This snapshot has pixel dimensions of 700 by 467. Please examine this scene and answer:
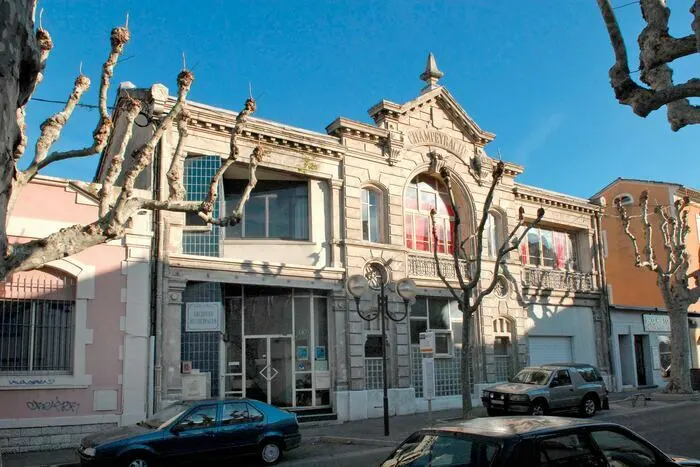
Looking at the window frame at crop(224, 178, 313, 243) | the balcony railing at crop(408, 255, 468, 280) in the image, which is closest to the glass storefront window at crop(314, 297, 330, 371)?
the window frame at crop(224, 178, 313, 243)

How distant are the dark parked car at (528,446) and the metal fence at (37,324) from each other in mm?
11402

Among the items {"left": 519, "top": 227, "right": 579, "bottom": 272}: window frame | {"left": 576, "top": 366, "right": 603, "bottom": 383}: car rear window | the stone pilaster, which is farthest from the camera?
{"left": 519, "top": 227, "right": 579, "bottom": 272}: window frame

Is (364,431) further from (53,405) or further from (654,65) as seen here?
(654,65)

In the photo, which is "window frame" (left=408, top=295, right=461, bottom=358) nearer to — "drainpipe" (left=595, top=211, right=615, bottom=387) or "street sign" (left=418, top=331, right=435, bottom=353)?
"street sign" (left=418, top=331, right=435, bottom=353)

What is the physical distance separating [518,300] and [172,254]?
1396cm

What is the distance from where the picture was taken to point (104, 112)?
37.6ft

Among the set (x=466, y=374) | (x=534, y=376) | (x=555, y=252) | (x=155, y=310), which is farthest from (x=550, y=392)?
(x=155, y=310)

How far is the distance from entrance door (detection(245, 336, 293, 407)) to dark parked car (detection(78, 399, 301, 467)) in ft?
17.8

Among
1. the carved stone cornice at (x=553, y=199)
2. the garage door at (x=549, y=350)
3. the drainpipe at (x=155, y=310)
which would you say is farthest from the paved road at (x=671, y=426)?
the drainpipe at (x=155, y=310)

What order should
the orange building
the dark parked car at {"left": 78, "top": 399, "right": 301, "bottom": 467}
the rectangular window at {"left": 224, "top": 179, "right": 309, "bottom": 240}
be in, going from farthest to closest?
the orange building → the rectangular window at {"left": 224, "top": 179, "right": 309, "bottom": 240} → the dark parked car at {"left": 78, "top": 399, "right": 301, "bottom": 467}

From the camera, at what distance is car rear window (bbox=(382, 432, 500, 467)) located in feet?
16.8

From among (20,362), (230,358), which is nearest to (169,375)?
(230,358)

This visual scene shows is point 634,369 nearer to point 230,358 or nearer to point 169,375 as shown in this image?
point 230,358

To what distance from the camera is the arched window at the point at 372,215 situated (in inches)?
822
